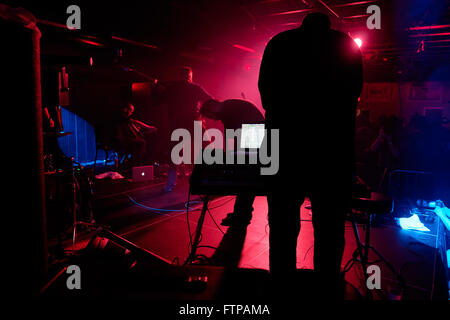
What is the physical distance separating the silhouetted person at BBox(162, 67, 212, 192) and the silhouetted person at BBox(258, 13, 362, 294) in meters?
3.21

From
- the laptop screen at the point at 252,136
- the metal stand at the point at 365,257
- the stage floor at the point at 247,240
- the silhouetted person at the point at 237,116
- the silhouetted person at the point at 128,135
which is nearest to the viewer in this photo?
the metal stand at the point at 365,257

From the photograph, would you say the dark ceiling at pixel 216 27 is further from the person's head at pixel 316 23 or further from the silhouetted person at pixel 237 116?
the person's head at pixel 316 23

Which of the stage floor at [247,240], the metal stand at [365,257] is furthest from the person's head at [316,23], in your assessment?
the stage floor at [247,240]

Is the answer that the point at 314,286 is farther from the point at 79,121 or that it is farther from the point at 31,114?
the point at 79,121

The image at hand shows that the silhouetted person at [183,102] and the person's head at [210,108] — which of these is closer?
the person's head at [210,108]

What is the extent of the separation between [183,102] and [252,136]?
7.75 feet

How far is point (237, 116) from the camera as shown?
2980 mm

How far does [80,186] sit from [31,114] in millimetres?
1917

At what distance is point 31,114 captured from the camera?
4.03 ft

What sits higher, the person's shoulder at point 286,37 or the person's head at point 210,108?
the person's shoulder at point 286,37

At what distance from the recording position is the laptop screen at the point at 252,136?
2.55m

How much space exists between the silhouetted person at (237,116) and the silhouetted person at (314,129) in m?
1.37

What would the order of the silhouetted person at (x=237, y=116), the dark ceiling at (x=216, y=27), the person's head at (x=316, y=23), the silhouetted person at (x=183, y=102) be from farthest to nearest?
1. the dark ceiling at (x=216, y=27)
2. the silhouetted person at (x=183, y=102)
3. the silhouetted person at (x=237, y=116)
4. the person's head at (x=316, y=23)

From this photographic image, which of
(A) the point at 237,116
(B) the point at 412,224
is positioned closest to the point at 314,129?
(A) the point at 237,116
